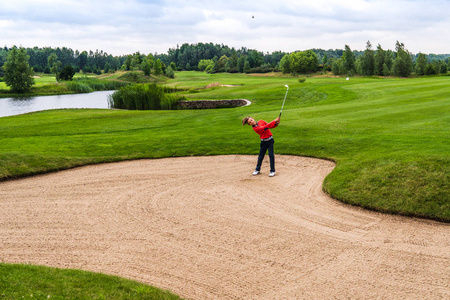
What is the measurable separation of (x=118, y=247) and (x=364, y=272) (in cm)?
565

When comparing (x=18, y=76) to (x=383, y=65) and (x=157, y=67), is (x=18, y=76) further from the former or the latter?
(x=383, y=65)

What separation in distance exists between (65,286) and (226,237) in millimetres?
4128

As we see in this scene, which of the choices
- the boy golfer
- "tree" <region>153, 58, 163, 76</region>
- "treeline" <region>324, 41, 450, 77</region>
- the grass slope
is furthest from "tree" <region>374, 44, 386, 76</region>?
the boy golfer

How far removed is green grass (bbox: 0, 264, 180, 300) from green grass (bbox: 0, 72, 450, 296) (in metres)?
7.61

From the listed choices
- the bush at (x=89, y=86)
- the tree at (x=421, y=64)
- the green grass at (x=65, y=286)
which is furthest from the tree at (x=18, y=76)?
the tree at (x=421, y=64)

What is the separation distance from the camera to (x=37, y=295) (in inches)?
263

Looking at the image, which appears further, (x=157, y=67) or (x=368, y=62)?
(x=157, y=67)

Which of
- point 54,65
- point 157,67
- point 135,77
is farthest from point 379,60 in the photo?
point 54,65

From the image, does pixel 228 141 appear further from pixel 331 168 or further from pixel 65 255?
pixel 65 255

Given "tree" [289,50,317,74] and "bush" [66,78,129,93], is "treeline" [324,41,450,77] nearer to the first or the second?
"tree" [289,50,317,74]

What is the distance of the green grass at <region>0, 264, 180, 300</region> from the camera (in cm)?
679

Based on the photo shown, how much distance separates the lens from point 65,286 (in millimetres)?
7152

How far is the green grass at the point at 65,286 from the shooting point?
6785 mm

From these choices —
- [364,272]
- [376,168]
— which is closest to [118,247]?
[364,272]
